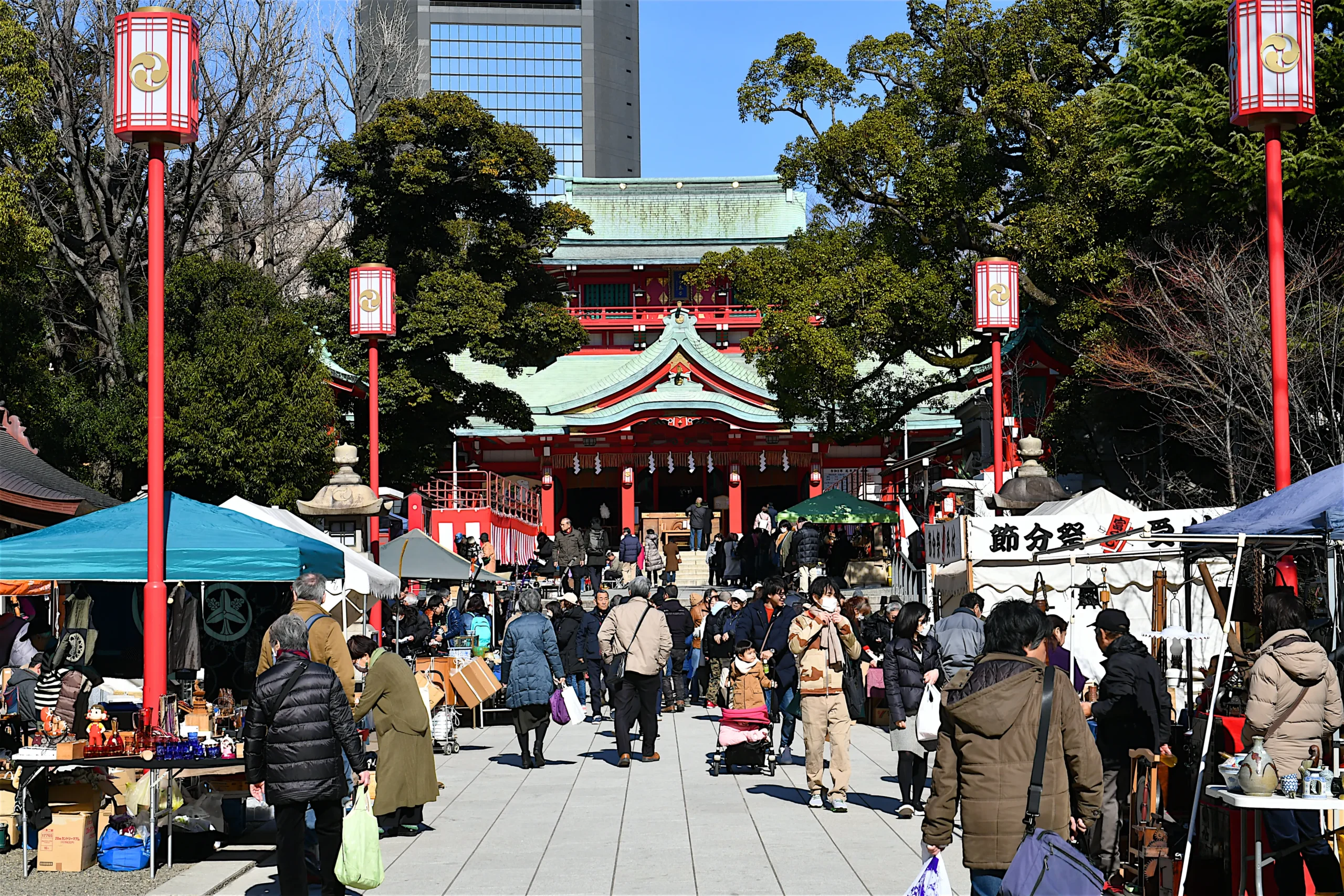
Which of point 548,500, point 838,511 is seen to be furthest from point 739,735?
point 548,500

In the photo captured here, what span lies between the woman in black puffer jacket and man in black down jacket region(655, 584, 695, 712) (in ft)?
20.6

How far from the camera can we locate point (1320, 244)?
650 inches

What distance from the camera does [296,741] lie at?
21.2 feet

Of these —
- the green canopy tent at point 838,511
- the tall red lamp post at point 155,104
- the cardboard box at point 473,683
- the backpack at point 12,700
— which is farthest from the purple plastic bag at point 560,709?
the green canopy tent at point 838,511

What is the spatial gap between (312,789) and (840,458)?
27931 mm

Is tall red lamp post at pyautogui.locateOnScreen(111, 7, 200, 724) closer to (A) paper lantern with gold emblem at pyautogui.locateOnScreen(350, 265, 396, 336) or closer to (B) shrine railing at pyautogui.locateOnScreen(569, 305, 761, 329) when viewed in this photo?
(A) paper lantern with gold emblem at pyautogui.locateOnScreen(350, 265, 396, 336)

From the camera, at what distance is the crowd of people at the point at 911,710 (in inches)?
196

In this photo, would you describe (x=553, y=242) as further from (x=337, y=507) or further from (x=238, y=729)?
(x=238, y=729)

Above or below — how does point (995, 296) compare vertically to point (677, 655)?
above

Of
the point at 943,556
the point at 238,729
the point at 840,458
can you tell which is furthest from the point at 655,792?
the point at 840,458

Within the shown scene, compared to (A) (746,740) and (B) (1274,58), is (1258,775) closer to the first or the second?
(A) (746,740)

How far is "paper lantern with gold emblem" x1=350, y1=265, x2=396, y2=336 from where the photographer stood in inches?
688

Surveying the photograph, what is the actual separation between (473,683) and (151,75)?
287 inches

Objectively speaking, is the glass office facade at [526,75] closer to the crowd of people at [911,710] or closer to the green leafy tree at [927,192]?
the green leafy tree at [927,192]
